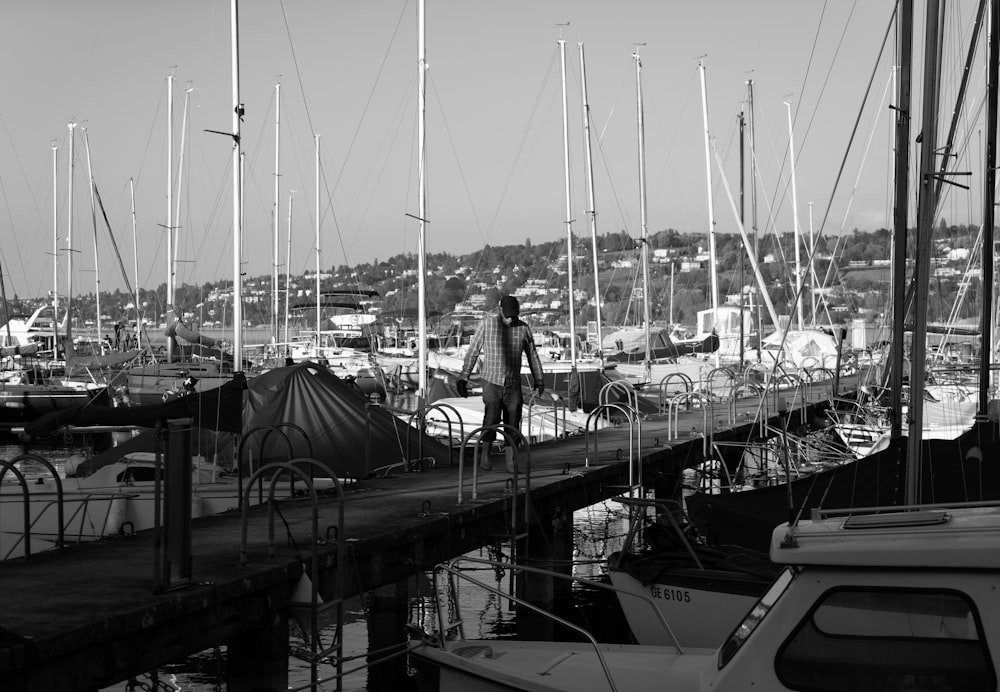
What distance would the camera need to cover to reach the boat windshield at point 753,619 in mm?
5867

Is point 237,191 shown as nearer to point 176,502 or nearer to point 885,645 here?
point 176,502

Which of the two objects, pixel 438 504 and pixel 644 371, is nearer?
pixel 438 504

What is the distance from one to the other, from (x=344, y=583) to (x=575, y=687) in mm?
2935

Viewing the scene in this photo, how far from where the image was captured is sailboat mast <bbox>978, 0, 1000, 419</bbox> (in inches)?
581

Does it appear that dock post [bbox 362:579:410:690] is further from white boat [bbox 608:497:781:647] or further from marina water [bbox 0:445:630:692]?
white boat [bbox 608:497:781:647]

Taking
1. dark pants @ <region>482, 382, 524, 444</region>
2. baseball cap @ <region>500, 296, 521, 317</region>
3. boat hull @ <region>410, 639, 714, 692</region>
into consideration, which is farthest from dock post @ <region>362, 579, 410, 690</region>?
boat hull @ <region>410, 639, 714, 692</region>

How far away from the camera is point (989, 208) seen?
603 inches

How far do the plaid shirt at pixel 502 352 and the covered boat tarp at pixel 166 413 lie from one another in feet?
9.76

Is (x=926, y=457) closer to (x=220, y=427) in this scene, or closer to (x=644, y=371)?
(x=220, y=427)

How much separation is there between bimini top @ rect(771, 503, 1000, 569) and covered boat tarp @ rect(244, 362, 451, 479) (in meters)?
10.4

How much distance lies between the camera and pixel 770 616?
5770mm

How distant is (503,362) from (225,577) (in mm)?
6562

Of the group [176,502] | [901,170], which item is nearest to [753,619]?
[176,502]

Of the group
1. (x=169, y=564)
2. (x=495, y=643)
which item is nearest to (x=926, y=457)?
(x=495, y=643)
